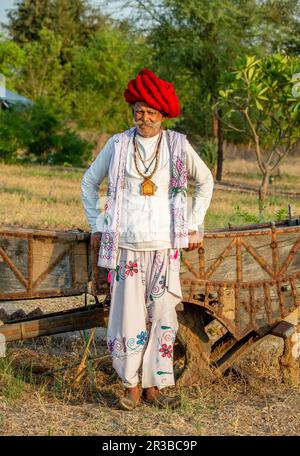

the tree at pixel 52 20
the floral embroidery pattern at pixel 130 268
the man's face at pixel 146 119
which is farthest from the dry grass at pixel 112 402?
the tree at pixel 52 20

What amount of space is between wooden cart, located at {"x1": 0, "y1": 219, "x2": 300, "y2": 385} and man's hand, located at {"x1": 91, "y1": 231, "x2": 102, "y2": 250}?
0.22ft

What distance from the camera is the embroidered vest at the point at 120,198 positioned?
4234mm

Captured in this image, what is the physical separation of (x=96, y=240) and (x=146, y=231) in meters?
0.32

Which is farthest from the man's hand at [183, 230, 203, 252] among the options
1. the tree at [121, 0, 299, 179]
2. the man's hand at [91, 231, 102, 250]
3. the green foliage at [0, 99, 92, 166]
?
the green foliage at [0, 99, 92, 166]

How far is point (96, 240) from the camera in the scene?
4.37m

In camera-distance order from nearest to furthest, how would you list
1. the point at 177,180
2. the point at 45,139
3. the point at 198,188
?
the point at 177,180 < the point at 198,188 < the point at 45,139

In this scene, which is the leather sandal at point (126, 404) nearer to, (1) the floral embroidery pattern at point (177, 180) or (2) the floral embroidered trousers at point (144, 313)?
(2) the floral embroidered trousers at point (144, 313)

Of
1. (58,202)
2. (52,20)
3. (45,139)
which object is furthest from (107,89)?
(52,20)

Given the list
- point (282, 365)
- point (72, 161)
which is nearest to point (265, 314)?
point (282, 365)

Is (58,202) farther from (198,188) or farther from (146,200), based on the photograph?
(146,200)

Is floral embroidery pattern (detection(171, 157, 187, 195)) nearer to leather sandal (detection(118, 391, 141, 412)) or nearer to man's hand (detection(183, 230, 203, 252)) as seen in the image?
man's hand (detection(183, 230, 203, 252))

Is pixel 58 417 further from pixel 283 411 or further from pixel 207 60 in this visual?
pixel 207 60

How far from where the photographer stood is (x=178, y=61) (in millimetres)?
22828
